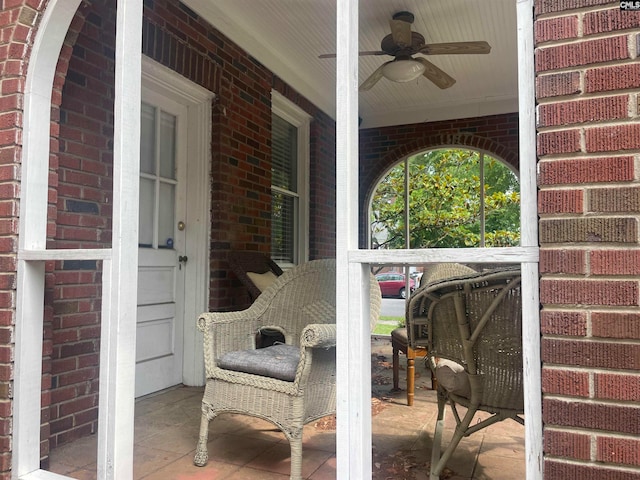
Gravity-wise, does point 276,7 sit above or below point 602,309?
above

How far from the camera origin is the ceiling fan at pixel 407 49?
334cm

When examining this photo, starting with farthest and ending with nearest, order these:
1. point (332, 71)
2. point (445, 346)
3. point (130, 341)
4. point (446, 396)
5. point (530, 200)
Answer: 1. point (332, 71)
2. point (446, 396)
3. point (445, 346)
4. point (130, 341)
5. point (530, 200)

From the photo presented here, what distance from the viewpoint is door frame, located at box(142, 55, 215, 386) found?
3.39m

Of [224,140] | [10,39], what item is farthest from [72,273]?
[224,140]

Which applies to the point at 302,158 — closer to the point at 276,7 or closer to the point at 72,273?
the point at 276,7

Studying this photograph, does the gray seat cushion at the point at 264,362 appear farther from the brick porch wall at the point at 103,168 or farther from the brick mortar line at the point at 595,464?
the brick mortar line at the point at 595,464

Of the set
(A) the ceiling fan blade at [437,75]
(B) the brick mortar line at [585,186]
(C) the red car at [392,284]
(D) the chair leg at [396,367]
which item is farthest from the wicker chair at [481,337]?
(C) the red car at [392,284]

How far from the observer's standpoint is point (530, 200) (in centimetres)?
112

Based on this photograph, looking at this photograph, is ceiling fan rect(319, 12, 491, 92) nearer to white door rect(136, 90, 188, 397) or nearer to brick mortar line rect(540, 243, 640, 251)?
white door rect(136, 90, 188, 397)

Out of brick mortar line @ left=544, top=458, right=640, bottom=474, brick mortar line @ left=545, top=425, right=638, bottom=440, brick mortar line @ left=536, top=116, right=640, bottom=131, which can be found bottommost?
brick mortar line @ left=544, top=458, right=640, bottom=474

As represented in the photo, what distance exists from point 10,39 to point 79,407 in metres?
1.77

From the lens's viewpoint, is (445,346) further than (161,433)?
No

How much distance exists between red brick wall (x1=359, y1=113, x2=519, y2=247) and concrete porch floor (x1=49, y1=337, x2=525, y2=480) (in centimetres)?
349

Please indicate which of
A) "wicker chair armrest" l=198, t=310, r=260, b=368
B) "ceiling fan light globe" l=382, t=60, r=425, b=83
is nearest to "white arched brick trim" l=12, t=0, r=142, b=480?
"wicker chair armrest" l=198, t=310, r=260, b=368
